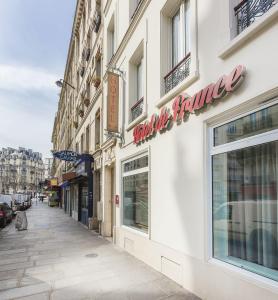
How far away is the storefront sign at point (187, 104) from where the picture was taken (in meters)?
4.50

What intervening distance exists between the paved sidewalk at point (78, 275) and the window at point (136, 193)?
101 centimetres

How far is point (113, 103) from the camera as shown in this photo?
1067cm

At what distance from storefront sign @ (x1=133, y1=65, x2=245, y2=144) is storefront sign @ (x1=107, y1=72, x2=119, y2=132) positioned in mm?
1916

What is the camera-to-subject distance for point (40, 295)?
5422 millimetres

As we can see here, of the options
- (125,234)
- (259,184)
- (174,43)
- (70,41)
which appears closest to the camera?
(259,184)

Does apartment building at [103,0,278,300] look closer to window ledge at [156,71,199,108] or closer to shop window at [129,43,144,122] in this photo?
window ledge at [156,71,199,108]

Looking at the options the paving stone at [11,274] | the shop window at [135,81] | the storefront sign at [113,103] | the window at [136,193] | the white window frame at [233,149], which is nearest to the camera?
the white window frame at [233,149]

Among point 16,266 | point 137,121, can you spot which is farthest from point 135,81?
point 16,266

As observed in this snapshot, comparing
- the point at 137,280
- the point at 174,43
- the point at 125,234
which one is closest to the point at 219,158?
the point at 137,280

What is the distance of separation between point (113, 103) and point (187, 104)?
17.5 feet

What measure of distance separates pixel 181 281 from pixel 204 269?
89cm

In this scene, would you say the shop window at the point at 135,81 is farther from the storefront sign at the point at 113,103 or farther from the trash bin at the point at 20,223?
the trash bin at the point at 20,223

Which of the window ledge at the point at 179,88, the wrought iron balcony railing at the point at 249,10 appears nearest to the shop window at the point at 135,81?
the window ledge at the point at 179,88

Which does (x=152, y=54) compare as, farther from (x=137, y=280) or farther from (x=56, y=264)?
(x=56, y=264)
